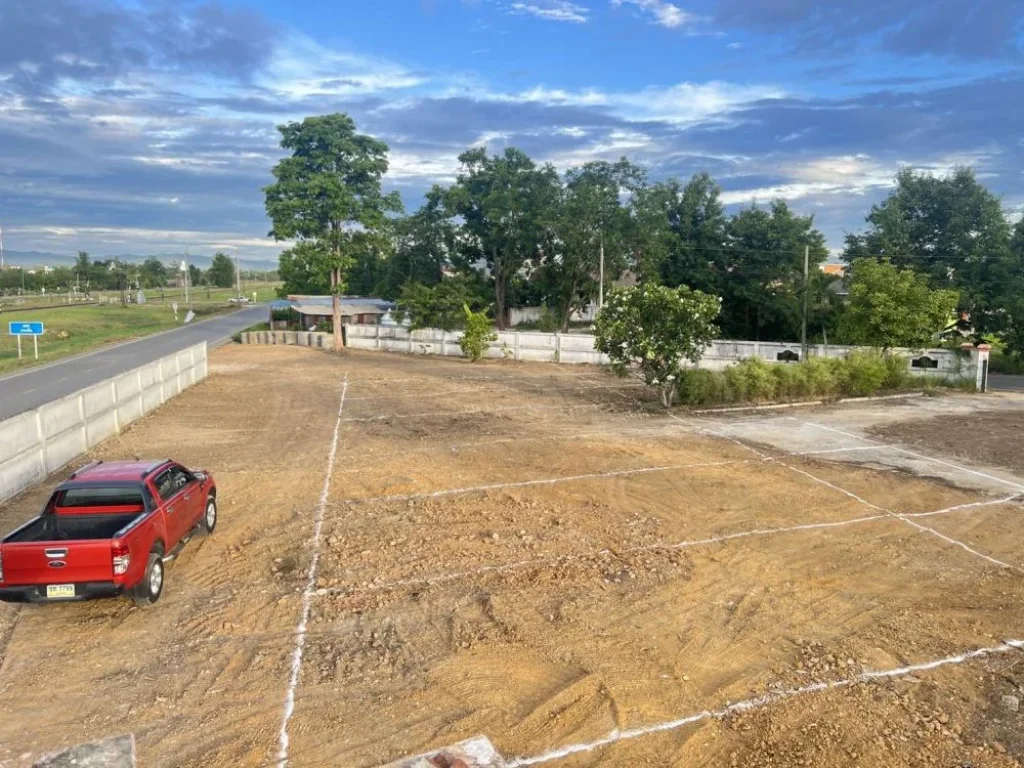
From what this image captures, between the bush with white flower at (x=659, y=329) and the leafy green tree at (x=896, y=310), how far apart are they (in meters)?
10.7

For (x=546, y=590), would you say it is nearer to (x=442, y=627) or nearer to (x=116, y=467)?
(x=442, y=627)

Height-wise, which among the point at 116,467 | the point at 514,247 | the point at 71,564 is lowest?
the point at 71,564

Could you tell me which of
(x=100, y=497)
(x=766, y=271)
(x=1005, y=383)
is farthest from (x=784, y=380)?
(x=766, y=271)

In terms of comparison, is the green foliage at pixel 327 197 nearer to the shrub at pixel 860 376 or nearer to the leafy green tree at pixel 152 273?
the shrub at pixel 860 376

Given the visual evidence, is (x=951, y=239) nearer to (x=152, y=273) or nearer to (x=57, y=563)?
(x=57, y=563)

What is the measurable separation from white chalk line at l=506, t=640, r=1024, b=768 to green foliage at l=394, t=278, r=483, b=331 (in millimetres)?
37222

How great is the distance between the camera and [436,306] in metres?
43.9

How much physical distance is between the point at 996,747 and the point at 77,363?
→ 41.0 m

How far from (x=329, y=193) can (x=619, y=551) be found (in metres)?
38.2

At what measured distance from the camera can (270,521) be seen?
12.0 meters

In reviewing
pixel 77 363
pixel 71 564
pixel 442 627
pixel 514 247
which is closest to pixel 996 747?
pixel 442 627

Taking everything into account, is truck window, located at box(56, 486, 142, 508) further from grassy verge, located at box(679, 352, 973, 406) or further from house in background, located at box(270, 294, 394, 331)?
house in background, located at box(270, 294, 394, 331)

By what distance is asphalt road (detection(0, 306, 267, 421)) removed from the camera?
25872 mm

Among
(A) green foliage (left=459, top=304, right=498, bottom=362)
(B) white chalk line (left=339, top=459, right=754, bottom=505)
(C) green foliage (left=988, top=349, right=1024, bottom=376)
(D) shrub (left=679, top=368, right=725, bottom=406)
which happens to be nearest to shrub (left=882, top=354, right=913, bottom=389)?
(D) shrub (left=679, top=368, right=725, bottom=406)
